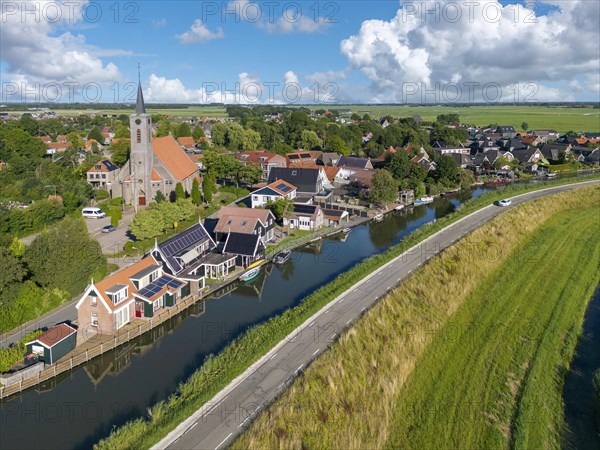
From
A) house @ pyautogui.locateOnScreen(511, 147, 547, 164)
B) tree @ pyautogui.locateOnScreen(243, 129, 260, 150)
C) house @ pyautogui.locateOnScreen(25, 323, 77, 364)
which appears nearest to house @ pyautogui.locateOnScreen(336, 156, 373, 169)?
tree @ pyautogui.locateOnScreen(243, 129, 260, 150)

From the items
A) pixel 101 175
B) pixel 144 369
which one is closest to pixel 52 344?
pixel 144 369

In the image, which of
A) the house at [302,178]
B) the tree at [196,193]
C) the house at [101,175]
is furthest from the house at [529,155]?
the house at [101,175]

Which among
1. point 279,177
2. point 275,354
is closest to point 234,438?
A: point 275,354

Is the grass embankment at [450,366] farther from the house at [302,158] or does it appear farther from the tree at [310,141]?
the tree at [310,141]

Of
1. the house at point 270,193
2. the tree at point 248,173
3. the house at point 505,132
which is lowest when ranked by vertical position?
the house at point 270,193

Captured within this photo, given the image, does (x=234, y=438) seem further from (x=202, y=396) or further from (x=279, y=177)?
(x=279, y=177)

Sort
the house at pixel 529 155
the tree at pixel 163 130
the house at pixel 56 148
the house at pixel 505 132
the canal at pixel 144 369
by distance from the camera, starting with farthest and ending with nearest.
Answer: the house at pixel 505 132, the tree at pixel 163 130, the house at pixel 529 155, the house at pixel 56 148, the canal at pixel 144 369
